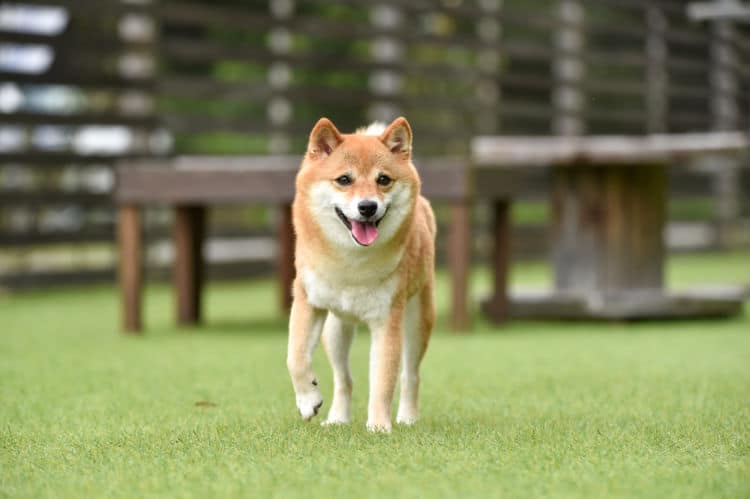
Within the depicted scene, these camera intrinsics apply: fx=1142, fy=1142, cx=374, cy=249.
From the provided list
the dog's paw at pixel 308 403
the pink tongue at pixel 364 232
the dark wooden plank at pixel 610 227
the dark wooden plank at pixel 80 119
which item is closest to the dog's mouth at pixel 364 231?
the pink tongue at pixel 364 232

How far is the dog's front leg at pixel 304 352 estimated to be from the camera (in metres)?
2.88

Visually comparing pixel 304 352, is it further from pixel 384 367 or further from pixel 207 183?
pixel 207 183

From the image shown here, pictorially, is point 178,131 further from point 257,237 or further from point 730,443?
point 730,443

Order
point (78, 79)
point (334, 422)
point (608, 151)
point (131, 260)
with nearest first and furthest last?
point (334, 422) → point (131, 260) → point (608, 151) → point (78, 79)

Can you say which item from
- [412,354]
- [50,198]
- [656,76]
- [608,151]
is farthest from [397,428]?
[656,76]

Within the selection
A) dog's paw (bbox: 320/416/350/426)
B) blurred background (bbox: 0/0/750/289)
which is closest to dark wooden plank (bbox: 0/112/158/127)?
blurred background (bbox: 0/0/750/289)

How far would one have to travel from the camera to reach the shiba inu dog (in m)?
2.84

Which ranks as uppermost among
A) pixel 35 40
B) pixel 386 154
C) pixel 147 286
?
pixel 35 40

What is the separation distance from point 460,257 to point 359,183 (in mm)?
2637

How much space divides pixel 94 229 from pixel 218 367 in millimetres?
4044

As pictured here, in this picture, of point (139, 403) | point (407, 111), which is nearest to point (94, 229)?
point (407, 111)

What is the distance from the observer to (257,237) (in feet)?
30.0

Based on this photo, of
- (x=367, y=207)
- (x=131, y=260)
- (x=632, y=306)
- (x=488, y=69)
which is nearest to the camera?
(x=367, y=207)

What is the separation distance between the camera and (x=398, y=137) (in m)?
2.93
